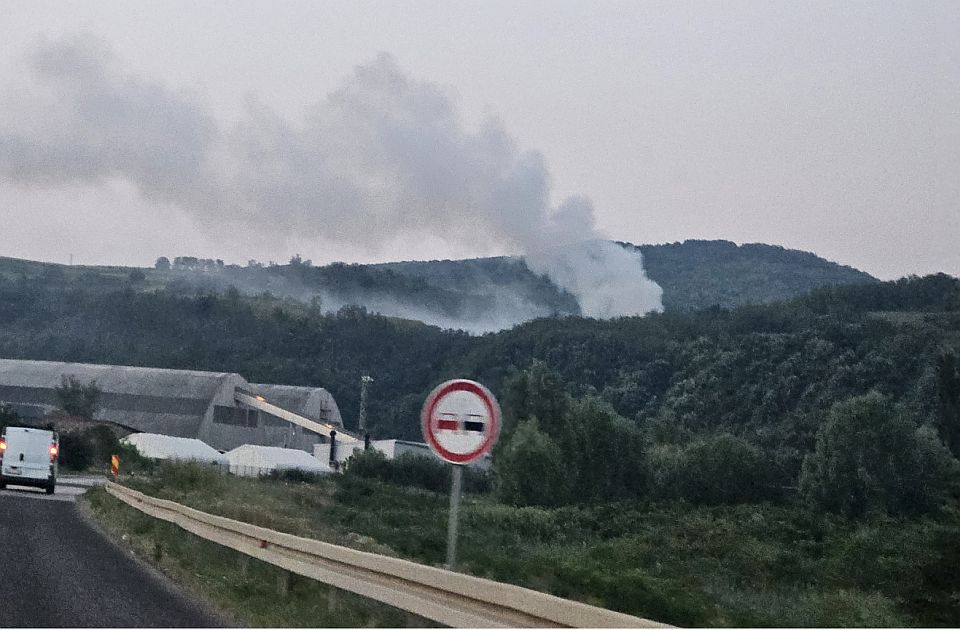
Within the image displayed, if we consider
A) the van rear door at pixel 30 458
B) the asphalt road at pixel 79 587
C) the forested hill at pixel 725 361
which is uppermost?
the forested hill at pixel 725 361

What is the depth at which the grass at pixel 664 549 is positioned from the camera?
22.6m

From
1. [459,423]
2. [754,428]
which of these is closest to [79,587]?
[459,423]

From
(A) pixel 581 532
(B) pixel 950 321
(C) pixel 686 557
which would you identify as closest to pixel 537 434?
(A) pixel 581 532

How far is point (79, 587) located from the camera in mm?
15953

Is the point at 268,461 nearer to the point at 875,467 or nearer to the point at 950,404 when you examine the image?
the point at 875,467

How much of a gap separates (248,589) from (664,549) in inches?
1393

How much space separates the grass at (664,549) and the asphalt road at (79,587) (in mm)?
1159

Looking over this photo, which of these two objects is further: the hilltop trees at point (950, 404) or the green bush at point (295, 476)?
Answer: the hilltop trees at point (950, 404)

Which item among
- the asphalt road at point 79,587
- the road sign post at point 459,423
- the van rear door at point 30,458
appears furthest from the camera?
the van rear door at point 30,458

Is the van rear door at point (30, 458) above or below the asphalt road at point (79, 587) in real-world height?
above

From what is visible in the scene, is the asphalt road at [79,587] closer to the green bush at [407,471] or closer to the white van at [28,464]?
the white van at [28,464]

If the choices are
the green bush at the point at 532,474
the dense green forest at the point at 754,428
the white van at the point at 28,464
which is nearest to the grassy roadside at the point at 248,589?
the dense green forest at the point at 754,428

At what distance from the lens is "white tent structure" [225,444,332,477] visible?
86.7 meters

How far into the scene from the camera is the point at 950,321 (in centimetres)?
16300
